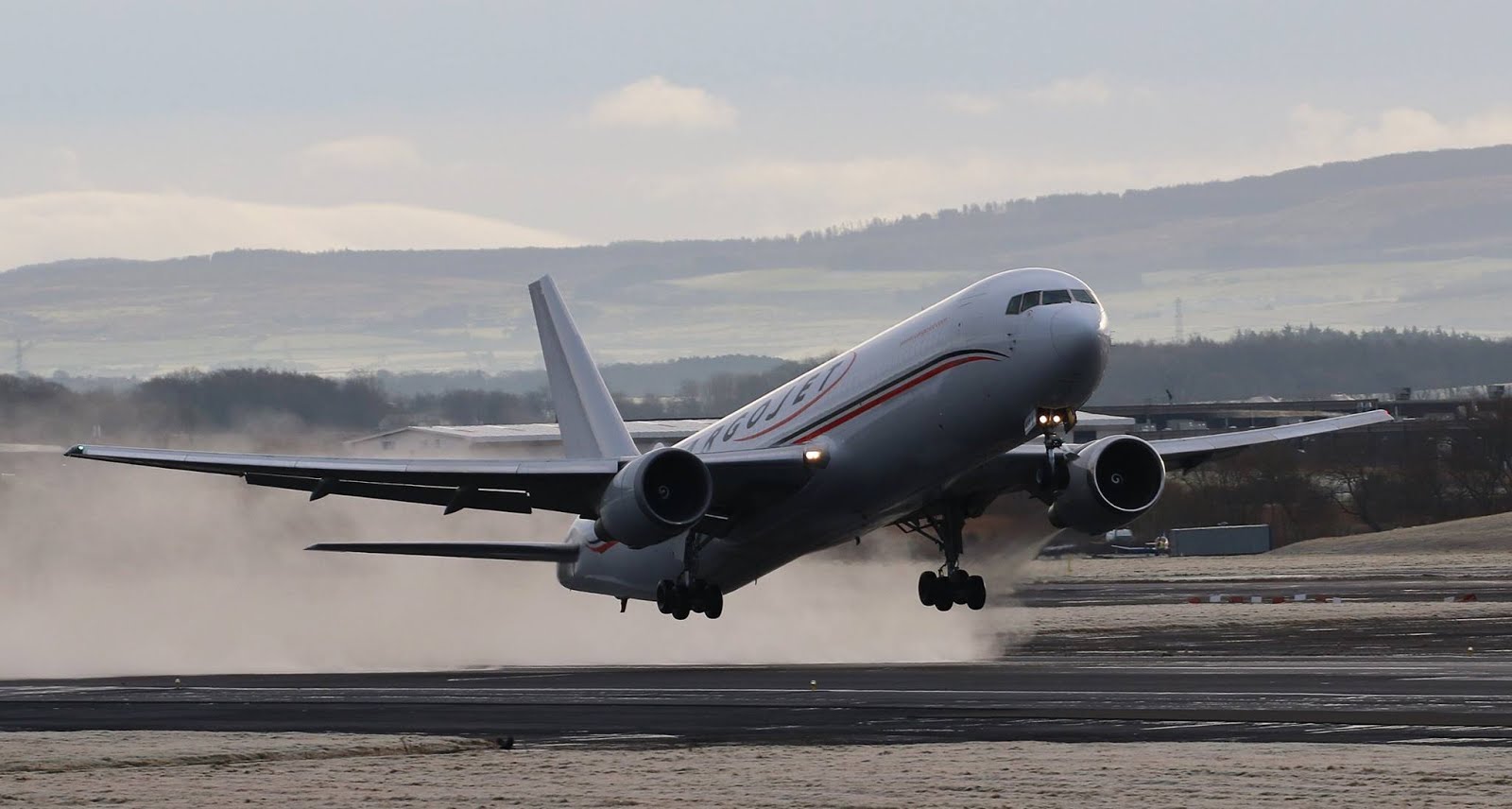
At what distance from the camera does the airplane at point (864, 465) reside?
36156 mm

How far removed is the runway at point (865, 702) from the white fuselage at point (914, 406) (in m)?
3.05

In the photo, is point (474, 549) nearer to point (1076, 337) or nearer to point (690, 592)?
point (690, 592)

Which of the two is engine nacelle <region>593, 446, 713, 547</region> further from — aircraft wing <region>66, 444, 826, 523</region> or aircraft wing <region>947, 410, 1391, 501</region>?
aircraft wing <region>947, 410, 1391, 501</region>

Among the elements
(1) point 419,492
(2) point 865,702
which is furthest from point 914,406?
(1) point 419,492

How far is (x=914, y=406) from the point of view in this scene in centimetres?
3753

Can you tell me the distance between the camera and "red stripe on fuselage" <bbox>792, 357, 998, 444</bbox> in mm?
36688

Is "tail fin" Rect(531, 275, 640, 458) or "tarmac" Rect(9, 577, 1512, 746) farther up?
"tail fin" Rect(531, 275, 640, 458)

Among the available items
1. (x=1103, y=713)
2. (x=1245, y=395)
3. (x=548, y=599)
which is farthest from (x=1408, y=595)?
(x=1245, y=395)

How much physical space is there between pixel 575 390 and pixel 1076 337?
20982 mm

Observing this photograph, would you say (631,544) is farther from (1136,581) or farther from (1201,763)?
(1136,581)

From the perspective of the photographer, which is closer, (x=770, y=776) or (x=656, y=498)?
(x=770, y=776)

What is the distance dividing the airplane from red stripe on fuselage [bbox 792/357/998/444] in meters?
0.04

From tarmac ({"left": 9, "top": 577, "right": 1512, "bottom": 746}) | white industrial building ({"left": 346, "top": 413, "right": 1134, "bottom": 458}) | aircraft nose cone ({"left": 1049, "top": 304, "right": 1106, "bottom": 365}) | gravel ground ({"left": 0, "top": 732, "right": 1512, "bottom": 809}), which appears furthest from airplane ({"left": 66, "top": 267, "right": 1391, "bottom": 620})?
gravel ground ({"left": 0, "top": 732, "right": 1512, "bottom": 809})

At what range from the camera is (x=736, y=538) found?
42375 millimetres
